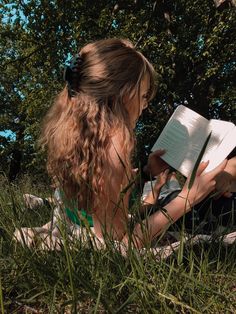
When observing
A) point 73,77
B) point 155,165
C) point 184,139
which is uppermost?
point 73,77

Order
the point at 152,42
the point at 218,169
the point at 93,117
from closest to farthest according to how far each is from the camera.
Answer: the point at 218,169 < the point at 93,117 < the point at 152,42

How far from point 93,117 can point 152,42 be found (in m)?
8.75

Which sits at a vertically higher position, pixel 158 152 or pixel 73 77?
pixel 73 77

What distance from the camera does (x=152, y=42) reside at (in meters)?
10.4

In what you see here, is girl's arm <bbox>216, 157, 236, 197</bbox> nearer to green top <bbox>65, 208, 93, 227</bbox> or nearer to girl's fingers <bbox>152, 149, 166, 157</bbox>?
girl's fingers <bbox>152, 149, 166, 157</bbox>

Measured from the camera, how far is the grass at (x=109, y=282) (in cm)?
112

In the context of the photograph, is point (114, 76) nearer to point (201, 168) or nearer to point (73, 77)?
point (73, 77)

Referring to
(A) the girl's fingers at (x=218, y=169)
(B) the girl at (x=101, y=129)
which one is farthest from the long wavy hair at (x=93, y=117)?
(A) the girl's fingers at (x=218, y=169)

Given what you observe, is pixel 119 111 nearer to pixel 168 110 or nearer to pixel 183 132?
pixel 183 132

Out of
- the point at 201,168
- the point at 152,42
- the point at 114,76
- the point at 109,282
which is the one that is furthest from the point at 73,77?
the point at 152,42

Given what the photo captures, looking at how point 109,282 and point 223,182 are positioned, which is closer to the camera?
point 109,282

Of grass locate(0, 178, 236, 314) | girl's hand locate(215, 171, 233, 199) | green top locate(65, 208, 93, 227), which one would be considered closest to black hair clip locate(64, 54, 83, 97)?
green top locate(65, 208, 93, 227)

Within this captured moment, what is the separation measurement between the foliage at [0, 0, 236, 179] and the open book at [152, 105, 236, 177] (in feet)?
27.6

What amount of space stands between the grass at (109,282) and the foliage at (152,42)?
9.32 metres
